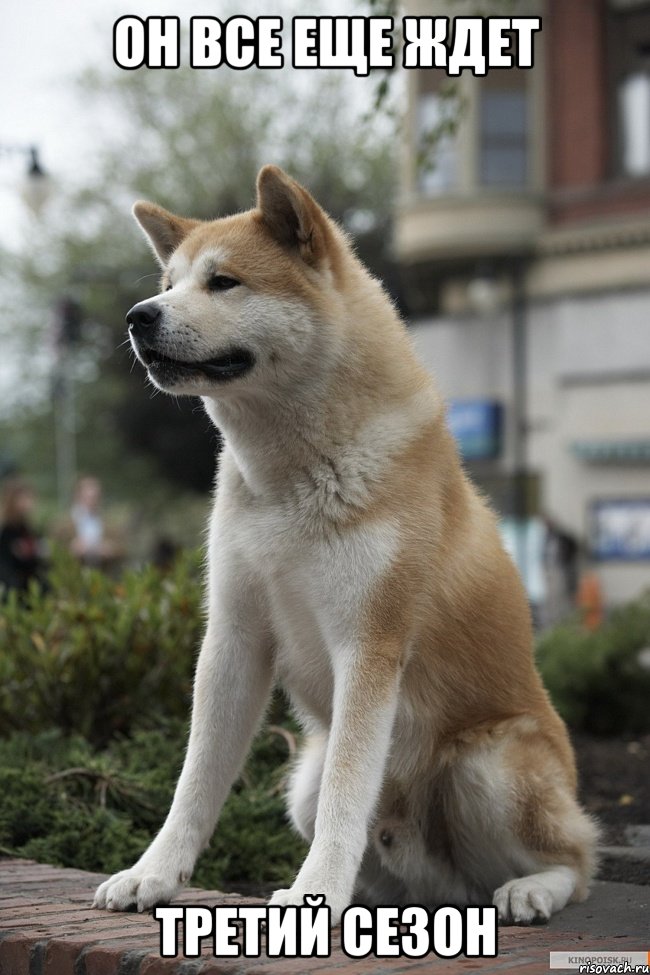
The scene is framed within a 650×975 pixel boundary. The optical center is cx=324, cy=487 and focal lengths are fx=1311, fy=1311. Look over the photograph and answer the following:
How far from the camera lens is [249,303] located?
372 cm

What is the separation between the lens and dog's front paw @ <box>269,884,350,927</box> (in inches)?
134

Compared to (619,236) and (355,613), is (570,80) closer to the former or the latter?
(619,236)

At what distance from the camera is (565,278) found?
77.9ft

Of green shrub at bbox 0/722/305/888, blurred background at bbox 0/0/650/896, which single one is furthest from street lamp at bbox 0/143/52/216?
green shrub at bbox 0/722/305/888

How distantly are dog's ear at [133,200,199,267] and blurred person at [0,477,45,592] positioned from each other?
735 centimetres

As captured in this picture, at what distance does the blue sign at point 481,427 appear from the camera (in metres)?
24.0

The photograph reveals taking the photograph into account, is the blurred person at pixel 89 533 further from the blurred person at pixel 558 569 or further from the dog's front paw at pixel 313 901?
the dog's front paw at pixel 313 901

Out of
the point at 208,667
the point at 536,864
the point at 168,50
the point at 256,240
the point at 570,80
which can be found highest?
the point at 570,80

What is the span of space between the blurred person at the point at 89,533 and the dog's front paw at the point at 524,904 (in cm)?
1058

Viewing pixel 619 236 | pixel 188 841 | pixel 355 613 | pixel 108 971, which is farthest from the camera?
pixel 619 236

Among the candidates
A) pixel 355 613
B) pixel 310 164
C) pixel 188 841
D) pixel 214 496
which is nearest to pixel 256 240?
pixel 214 496

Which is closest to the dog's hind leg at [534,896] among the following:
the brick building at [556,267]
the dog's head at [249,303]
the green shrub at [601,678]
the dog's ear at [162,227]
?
the dog's head at [249,303]

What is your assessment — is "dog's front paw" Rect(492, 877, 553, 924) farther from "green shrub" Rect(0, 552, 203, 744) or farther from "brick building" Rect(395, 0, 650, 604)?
"brick building" Rect(395, 0, 650, 604)

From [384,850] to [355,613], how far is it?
0.89 meters
